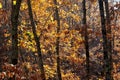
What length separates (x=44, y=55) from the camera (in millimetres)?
32625

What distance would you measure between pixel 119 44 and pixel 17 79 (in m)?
36.8

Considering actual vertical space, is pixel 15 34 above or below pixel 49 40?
above

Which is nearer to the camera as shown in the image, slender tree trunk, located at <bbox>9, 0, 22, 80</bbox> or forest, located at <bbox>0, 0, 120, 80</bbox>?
slender tree trunk, located at <bbox>9, 0, 22, 80</bbox>

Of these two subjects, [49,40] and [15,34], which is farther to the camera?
[49,40]

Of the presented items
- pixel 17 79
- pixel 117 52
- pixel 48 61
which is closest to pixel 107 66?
pixel 17 79

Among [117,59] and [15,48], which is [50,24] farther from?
[117,59]

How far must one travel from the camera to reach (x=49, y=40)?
20953 millimetres

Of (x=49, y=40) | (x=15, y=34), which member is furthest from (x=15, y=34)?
(x=49, y=40)

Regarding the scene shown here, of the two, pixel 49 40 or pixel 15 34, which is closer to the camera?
pixel 15 34

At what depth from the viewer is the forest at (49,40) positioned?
8.80m

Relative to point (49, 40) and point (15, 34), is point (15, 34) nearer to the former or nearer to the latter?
point (15, 34)

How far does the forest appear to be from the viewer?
8.80 metres

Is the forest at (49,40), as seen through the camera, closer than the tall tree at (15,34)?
No

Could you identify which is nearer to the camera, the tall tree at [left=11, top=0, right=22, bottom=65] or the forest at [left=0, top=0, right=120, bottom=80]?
the tall tree at [left=11, top=0, right=22, bottom=65]
